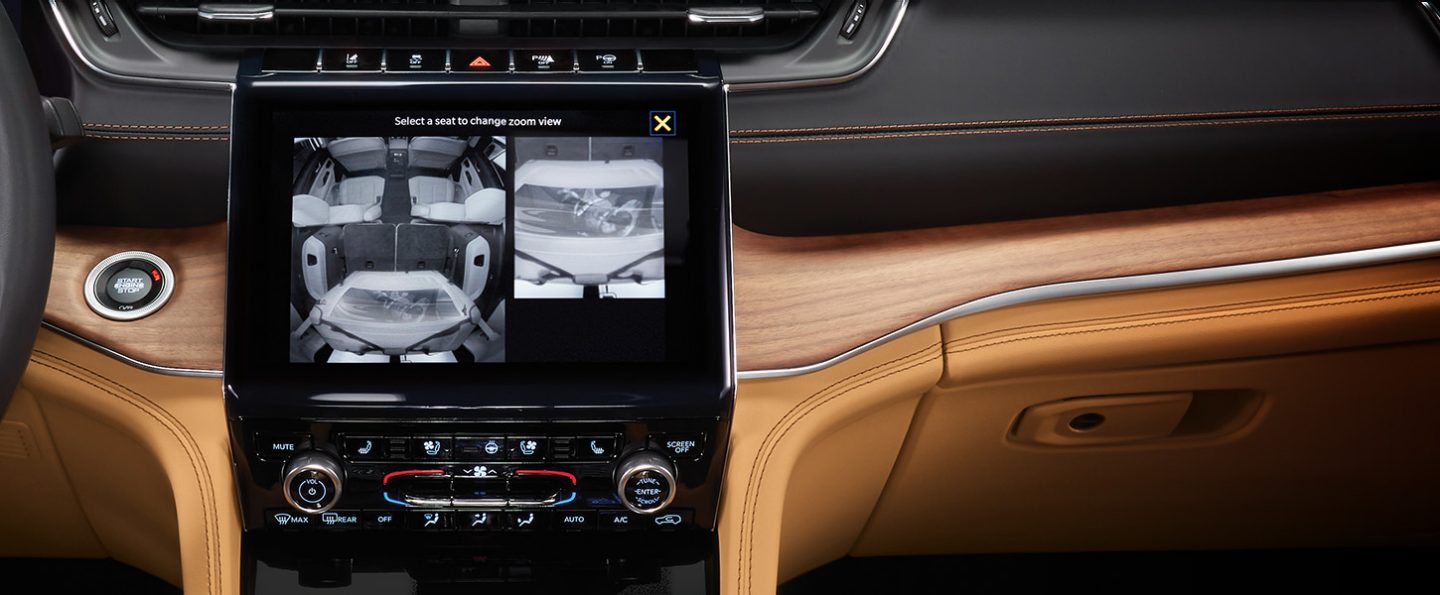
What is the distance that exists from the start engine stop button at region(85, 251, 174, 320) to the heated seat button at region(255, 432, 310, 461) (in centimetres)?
22

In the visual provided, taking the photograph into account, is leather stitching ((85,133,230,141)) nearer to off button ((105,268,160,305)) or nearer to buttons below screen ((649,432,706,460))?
off button ((105,268,160,305))

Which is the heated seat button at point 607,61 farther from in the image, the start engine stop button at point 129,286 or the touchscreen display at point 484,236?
the start engine stop button at point 129,286

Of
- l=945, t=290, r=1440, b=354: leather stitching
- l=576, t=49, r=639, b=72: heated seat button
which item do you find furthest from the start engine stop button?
l=945, t=290, r=1440, b=354: leather stitching

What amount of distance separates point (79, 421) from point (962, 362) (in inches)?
44.6

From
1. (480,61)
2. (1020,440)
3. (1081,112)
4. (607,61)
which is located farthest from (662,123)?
(1020,440)

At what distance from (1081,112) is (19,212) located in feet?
3.82

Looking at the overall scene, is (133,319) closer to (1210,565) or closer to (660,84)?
(660,84)

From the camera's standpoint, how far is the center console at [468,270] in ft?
4.04

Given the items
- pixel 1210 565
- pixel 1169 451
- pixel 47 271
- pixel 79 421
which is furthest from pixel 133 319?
pixel 1210 565

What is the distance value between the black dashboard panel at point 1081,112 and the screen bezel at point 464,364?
0.20m

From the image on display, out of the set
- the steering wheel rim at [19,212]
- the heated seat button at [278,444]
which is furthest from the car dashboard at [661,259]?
the steering wheel rim at [19,212]

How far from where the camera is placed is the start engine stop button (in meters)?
1.35

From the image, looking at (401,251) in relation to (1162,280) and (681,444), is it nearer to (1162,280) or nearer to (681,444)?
(681,444)

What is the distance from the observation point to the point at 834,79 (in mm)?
1402
